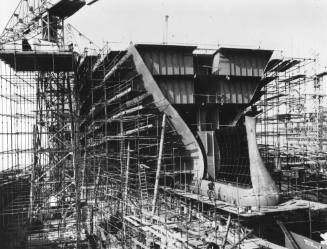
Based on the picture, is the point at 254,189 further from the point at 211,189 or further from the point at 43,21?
the point at 43,21

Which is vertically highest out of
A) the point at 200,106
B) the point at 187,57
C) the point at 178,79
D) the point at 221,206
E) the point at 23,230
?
the point at 187,57

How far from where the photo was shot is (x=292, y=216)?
1744 cm

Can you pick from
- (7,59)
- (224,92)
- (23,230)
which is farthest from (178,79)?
(23,230)

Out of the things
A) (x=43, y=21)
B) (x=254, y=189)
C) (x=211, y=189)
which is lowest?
(x=211, y=189)

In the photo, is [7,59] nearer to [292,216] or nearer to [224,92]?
[224,92]

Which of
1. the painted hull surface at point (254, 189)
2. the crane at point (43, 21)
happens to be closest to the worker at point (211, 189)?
the painted hull surface at point (254, 189)

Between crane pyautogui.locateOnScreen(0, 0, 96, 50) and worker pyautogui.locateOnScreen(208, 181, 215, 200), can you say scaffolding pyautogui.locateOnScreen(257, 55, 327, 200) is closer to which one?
worker pyautogui.locateOnScreen(208, 181, 215, 200)

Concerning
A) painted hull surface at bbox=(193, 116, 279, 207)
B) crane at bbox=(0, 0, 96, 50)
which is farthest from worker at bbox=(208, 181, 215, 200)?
crane at bbox=(0, 0, 96, 50)

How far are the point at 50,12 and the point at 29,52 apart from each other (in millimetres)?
3016

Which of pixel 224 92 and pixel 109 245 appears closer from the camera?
pixel 109 245

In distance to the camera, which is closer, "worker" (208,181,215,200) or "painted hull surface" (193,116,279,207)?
"painted hull surface" (193,116,279,207)

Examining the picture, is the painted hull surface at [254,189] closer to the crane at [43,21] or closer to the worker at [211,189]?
the worker at [211,189]

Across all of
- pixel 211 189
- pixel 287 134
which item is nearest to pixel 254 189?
pixel 211 189

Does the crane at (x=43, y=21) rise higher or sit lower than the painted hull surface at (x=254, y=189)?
higher
